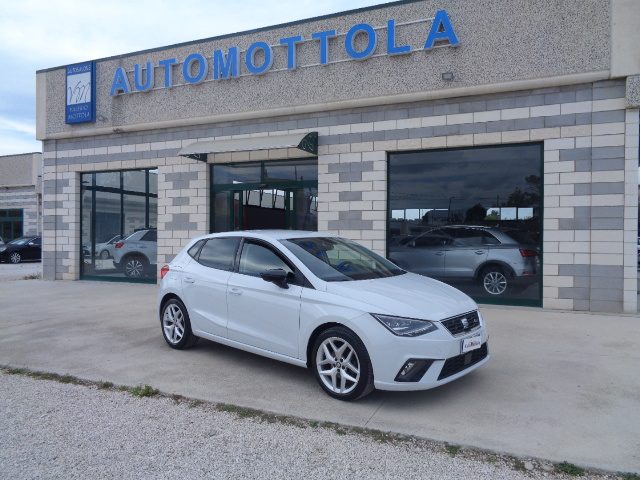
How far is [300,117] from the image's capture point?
11.2 m

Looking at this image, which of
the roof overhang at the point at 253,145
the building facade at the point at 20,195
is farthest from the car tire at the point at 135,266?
the building facade at the point at 20,195

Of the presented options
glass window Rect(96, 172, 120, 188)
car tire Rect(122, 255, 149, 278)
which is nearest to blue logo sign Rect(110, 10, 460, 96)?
glass window Rect(96, 172, 120, 188)

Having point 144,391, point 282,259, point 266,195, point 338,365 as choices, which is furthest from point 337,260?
point 266,195

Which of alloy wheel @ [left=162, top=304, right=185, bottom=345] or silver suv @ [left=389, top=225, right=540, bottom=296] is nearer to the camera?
alloy wheel @ [left=162, top=304, right=185, bottom=345]

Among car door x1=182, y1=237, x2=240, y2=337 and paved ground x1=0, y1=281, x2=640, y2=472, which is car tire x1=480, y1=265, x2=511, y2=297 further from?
car door x1=182, y1=237, x2=240, y2=337

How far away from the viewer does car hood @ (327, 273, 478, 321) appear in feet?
14.5

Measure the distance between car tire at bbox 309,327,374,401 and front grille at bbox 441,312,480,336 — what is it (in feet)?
2.57

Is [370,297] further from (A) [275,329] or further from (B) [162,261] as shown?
(B) [162,261]

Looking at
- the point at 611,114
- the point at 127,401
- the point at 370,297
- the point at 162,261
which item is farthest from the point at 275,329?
the point at 162,261

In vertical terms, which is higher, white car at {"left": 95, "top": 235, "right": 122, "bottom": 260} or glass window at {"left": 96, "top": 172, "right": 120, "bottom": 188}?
glass window at {"left": 96, "top": 172, "right": 120, "bottom": 188}

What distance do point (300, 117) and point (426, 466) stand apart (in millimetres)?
8932

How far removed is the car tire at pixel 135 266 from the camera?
43.3 ft

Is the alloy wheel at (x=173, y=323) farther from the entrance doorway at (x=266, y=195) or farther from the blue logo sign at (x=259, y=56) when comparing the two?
the blue logo sign at (x=259, y=56)

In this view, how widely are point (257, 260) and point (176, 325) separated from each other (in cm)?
167
